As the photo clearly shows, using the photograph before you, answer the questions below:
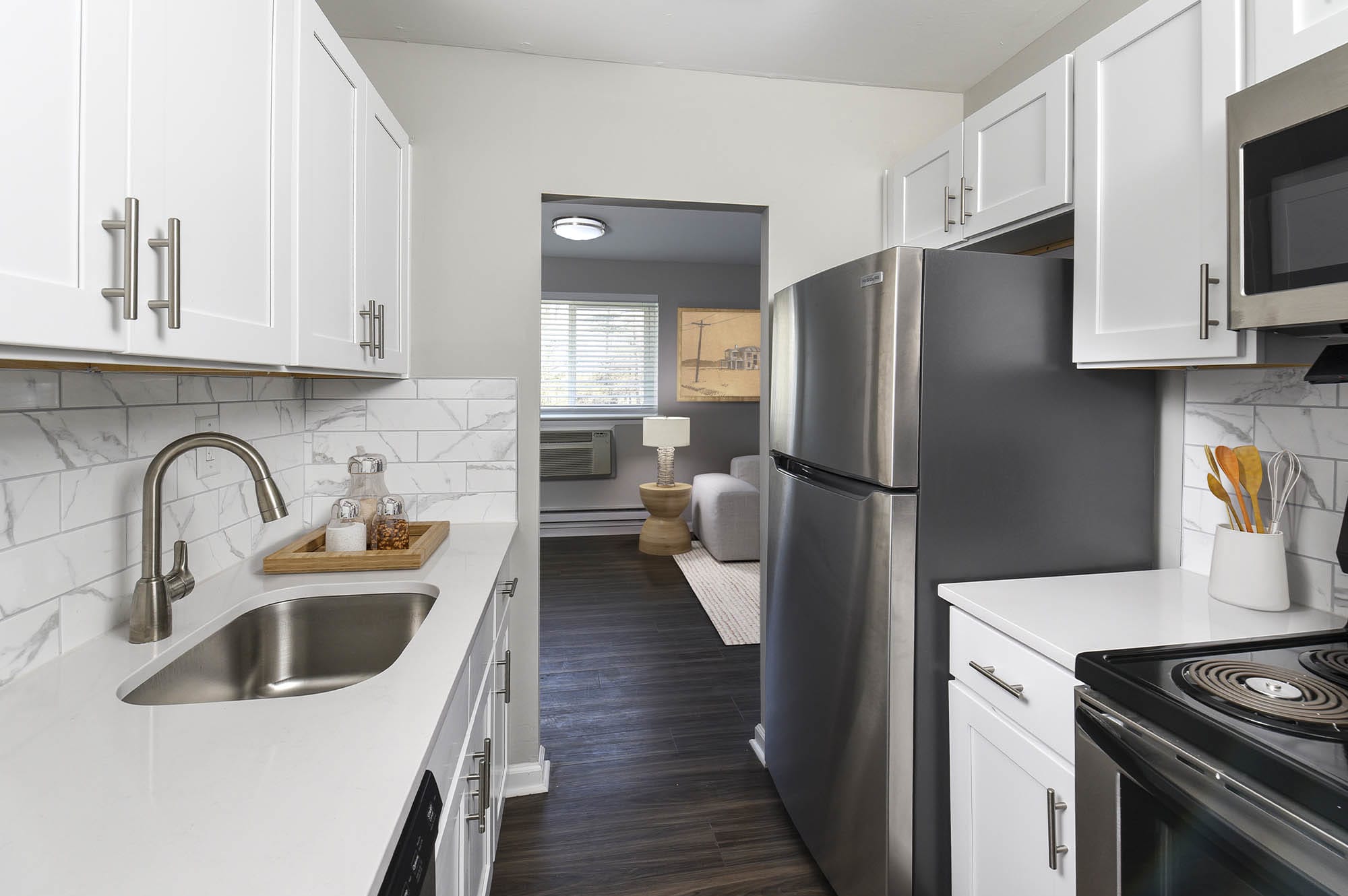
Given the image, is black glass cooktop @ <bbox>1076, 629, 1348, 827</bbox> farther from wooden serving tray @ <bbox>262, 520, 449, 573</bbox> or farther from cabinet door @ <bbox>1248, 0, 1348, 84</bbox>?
wooden serving tray @ <bbox>262, 520, 449, 573</bbox>

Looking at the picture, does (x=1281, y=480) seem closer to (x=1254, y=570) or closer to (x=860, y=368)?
(x=1254, y=570)

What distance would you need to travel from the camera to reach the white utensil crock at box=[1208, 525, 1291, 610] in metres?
1.38

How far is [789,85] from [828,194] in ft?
1.30

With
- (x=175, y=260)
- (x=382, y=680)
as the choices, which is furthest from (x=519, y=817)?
(x=175, y=260)

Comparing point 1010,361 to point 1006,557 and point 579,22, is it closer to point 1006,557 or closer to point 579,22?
point 1006,557

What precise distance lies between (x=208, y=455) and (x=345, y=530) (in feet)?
1.13

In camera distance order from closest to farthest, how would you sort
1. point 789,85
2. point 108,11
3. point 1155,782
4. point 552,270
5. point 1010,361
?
point 108,11, point 1155,782, point 1010,361, point 789,85, point 552,270

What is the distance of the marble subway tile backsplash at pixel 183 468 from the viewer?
106cm

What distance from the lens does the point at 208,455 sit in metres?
1.56

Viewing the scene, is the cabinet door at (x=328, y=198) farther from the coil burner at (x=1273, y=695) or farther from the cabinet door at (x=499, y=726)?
the coil burner at (x=1273, y=695)

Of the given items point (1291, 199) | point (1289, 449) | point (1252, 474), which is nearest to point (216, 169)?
point (1291, 199)

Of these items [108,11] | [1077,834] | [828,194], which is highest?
[828,194]

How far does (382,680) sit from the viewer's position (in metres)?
1.05

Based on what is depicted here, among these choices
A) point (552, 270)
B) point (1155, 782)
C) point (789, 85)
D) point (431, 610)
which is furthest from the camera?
point (552, 270)
